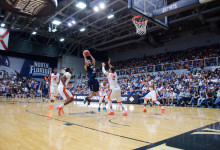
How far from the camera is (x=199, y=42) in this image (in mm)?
22688

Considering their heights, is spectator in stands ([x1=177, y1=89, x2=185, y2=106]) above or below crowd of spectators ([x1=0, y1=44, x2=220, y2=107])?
below

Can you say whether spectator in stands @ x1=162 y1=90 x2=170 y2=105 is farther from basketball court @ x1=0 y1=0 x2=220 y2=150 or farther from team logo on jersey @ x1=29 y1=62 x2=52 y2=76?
team logo on jersey @ x1=29 y1=62 x2=52 y2=76

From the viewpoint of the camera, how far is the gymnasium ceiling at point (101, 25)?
58.2ft

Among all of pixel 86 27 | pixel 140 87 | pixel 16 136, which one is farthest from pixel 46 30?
pixel 16 136

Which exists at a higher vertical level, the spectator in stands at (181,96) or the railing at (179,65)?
the railing at (179,65)

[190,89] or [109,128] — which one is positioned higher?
[190,89]

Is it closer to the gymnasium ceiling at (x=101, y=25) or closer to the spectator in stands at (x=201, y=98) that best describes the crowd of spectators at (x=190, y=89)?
the spectator in stands at (x=201, y=98)

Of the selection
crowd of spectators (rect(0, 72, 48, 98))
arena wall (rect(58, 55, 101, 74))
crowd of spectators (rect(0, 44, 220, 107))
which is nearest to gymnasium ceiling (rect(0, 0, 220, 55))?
arena wall (rect(58, 55, 101, 74))

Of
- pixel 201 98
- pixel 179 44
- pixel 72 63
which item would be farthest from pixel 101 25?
pixel 201 98

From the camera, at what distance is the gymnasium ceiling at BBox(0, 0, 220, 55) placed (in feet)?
58.2

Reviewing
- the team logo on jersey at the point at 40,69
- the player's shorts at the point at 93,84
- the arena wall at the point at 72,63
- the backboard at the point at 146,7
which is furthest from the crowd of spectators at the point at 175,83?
the player's shorts at the point at 93,84

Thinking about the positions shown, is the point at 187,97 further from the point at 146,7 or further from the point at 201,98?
the point at 146,7

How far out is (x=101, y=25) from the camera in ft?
74.8

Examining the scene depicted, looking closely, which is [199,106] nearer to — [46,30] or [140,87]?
[140,87]
